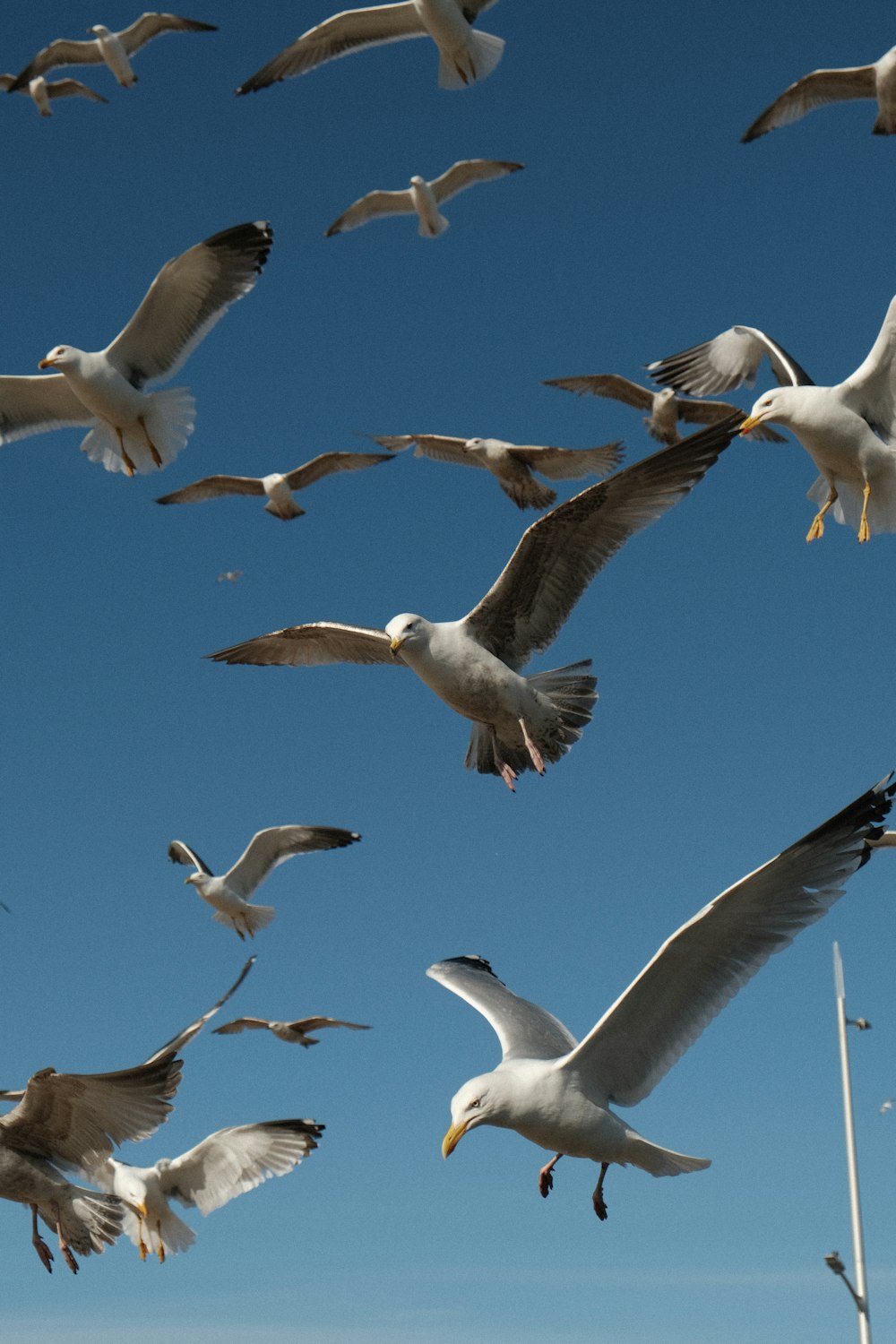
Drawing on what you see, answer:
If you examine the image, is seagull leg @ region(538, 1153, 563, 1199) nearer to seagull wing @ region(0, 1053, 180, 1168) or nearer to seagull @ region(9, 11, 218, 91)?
seagull wing @ region(0, 1053, 180, 1168)

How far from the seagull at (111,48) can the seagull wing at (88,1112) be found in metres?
12.6

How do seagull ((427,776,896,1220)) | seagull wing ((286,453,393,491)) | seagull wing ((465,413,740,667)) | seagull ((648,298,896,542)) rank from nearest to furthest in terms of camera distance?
seagull ((427,776,896,1220)) → seagull wing ((465,413,740,667)) → seagull ((648,298,896,542)) → seagull wing ((286,453,393,491))

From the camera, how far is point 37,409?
12.2 metres

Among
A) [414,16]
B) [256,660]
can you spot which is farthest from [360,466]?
[256,660]

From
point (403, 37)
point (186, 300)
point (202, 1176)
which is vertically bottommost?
point (202, 1176)

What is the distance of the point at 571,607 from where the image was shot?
8.95 m

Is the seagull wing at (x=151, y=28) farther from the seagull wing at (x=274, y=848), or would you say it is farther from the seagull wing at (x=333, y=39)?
the seagull wing at (x=274, y=848)

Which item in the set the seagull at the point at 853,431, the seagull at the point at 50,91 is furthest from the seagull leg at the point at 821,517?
the seagull at the point at 50,91

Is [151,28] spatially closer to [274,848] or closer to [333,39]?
[333,39]

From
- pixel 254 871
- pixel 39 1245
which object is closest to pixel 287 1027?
pixel 254 871

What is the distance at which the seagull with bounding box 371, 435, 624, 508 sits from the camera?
13508mm

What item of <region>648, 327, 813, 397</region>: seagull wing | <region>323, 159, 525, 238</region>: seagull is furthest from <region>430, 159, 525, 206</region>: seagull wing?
<region>648, 327, 813, 397</region>: seagull wing

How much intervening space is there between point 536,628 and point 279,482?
25.5ft

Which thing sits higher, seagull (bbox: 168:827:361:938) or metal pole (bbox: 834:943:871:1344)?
seagull (bbox: 168:827:361:938)
